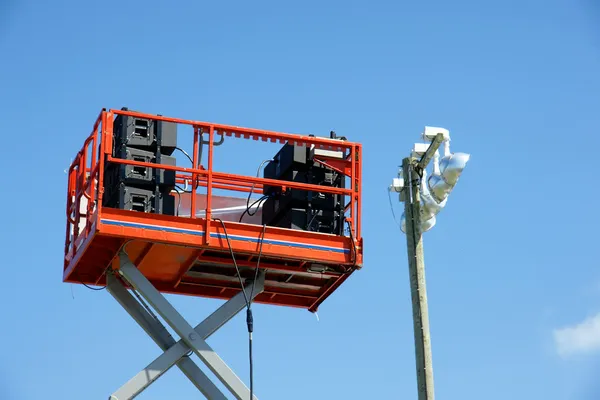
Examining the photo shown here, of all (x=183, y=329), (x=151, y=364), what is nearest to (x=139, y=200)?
(x=183, y=329)

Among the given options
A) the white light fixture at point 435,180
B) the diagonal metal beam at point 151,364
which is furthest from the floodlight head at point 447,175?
the diagonal metal beam at point 151,364

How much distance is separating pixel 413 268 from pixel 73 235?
5.44 m

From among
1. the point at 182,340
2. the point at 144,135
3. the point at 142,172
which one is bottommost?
the point at 182,340

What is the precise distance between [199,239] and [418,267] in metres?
3.40

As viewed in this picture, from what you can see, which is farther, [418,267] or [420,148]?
[420,148]

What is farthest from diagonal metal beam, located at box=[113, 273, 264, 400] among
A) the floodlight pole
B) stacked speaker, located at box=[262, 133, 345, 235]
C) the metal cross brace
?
the floodlight pole

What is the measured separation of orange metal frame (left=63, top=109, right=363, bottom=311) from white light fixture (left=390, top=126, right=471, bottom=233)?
89cm

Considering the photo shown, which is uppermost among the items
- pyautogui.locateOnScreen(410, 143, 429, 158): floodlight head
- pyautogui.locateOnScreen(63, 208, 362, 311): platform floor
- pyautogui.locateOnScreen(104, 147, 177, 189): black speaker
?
pyautogui.locateOnScreen(410, 143, 429, 158): floodlight head

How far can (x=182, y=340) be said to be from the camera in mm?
21547

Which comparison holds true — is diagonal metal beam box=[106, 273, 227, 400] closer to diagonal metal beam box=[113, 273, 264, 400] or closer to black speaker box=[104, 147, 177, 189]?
diagonal metal beam box=[113, 273, 264, 400]

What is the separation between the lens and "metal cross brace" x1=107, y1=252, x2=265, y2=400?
21.4 metres

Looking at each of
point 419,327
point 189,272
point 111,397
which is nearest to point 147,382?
point 111,397

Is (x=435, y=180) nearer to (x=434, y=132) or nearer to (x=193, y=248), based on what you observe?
(x=434, y=132)

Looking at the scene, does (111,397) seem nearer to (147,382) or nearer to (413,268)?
(147,382)
